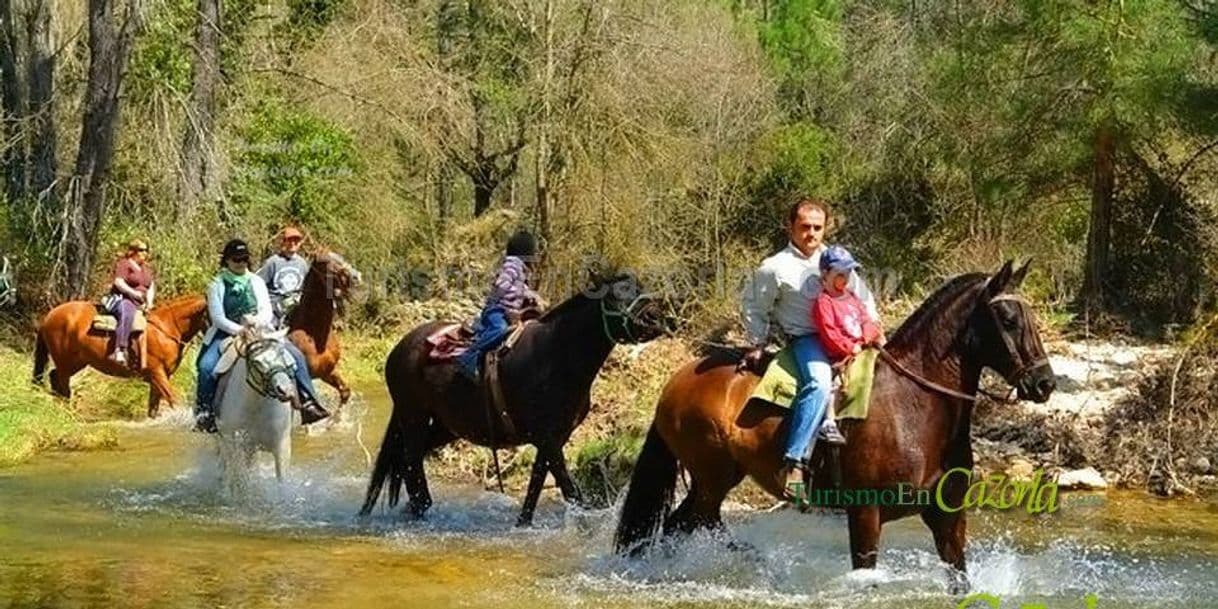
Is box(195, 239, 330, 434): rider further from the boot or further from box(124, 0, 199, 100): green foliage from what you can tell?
box(124, 0, 199, 100): green foliage

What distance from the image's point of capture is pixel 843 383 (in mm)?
8305

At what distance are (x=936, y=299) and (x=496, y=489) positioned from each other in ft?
17.7

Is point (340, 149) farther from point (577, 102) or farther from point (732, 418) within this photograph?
point (732, 418)

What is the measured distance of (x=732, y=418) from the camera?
28.4 feet

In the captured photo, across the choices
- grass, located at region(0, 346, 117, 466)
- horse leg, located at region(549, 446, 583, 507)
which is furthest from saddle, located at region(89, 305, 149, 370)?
horse leg, located at region(549, 446, 583, 507)

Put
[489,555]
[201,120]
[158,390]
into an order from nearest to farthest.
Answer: [489,555]
[158,390]
[201,120]

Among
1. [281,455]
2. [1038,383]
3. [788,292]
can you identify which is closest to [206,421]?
[281,455]

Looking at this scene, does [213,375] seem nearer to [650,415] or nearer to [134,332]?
[650,415]

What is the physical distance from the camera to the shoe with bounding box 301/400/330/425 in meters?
12.1

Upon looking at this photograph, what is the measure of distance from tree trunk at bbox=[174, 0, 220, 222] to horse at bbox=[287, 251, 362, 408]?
8.03m

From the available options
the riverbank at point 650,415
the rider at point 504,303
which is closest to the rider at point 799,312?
the rider at point 504,303

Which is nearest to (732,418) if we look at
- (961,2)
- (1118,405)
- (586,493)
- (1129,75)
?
(586,493)

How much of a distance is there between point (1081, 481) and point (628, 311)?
4.73 m

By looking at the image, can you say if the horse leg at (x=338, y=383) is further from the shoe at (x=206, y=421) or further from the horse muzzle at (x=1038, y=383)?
the horse muzzle at (x=1038, y=383)
